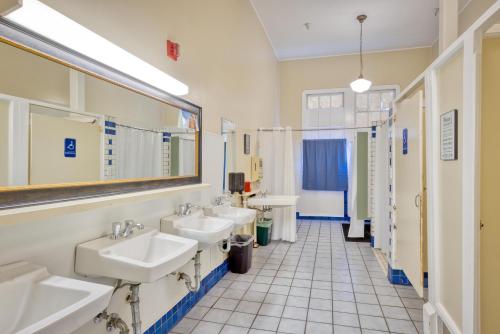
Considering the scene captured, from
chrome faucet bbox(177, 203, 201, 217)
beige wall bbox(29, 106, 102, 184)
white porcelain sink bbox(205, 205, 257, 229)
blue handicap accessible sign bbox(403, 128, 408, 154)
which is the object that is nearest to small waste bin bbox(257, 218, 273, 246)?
white porcelain sink bbox(205, 205, 257, 229)

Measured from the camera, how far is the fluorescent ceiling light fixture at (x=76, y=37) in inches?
42.6

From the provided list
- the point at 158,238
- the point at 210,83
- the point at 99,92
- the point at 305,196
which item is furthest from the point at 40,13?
the point at 305,196

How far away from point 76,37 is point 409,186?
2614mm

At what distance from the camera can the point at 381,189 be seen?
150 inches

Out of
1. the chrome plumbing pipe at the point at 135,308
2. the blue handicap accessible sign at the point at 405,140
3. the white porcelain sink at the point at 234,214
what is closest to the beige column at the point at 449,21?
the blue handicap accessible sign at the point at 405,140

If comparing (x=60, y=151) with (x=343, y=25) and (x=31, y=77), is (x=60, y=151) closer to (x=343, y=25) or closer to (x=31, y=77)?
(x=31, y=77)

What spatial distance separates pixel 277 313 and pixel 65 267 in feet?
5.24

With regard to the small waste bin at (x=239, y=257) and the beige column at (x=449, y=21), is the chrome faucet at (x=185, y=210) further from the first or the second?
the beige column at (x=449, y=21)

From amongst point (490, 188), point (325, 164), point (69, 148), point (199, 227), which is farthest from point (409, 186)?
point (325, 164)

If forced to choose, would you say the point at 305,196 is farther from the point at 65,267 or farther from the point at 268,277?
the point at 65,267

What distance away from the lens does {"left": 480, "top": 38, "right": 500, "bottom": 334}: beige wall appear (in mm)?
1463

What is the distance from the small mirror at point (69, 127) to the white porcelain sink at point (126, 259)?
32 centimetres

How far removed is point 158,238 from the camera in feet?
5.57

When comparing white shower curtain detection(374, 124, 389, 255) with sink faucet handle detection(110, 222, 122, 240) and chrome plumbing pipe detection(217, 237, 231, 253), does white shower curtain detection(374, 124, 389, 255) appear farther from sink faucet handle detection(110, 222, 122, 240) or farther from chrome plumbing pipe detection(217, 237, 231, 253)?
sink faucet handle detection(110, 222, 122, 240)
